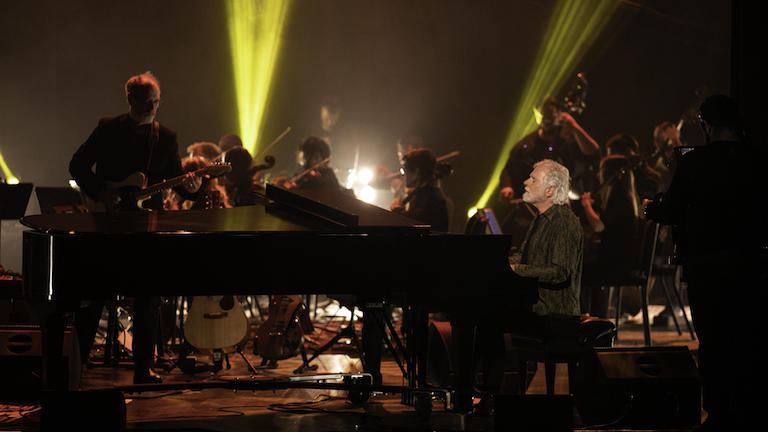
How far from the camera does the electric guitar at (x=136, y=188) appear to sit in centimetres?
502

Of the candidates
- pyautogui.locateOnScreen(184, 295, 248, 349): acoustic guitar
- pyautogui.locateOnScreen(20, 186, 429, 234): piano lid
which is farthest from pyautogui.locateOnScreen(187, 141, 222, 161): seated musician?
pyautogui.locateOnScreen(20, 186, 429, 234): piano lid

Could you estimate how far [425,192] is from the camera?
20.2 ft

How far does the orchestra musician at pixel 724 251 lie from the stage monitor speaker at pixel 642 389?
7.7 inches

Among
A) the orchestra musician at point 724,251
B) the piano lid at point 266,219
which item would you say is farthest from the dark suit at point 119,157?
the orchestra musician at point 724,251

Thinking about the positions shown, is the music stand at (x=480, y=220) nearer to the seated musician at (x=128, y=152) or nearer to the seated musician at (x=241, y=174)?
the seated musician at (x=128, y=152)

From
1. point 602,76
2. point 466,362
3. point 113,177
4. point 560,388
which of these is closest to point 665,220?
point 466,362

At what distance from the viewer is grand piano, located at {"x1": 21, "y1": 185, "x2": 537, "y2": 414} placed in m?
3.45

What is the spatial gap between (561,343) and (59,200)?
152 inches

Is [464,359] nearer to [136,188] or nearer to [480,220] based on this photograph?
[480,220]

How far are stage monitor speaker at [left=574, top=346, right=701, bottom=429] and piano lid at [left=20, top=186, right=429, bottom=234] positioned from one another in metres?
1.17

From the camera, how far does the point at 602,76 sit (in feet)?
39.4

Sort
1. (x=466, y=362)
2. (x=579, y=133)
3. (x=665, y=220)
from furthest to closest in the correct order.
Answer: (x=579, y=133)
(x=665, y=220)
(x=466, y=362)

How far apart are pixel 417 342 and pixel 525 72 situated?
8.50 meters

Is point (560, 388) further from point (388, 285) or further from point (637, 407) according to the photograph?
point (388, 285)
